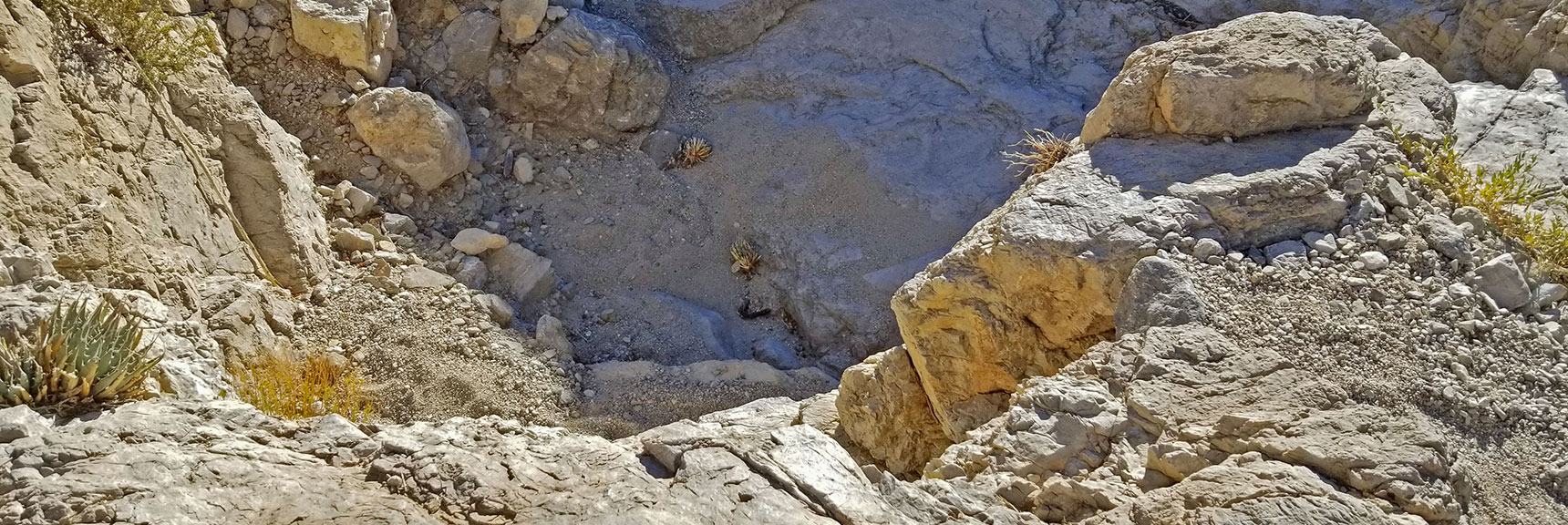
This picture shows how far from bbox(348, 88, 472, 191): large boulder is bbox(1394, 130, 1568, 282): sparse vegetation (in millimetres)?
6245

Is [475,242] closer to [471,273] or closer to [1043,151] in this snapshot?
[471,273]

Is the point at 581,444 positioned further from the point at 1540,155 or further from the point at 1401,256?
the point at 1540,155

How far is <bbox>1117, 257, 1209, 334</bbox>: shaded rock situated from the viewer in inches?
158

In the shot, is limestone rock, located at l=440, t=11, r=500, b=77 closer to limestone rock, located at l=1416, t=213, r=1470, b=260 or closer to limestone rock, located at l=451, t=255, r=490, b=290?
limestone rock, located at l=451, t=255, r=490, b=290

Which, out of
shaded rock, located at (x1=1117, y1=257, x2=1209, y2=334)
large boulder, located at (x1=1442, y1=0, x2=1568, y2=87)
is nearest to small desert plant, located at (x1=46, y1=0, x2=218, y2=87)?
shaded rock, located at (x1=1117, y1=257, x2=1209, y2=334)

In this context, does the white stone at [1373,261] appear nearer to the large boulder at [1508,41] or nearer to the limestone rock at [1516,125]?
the limestone rock at [1516,125]

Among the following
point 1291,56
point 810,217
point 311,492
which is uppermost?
point 1291,56

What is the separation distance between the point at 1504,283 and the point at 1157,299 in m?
1.40

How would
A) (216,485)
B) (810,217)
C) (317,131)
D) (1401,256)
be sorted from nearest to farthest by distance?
(216,485) → (1401,256) → (317,131) → (810,217)

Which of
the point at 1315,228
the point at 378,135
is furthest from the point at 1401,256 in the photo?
the point at 378,135

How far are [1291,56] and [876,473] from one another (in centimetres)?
295

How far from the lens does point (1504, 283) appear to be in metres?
4.05

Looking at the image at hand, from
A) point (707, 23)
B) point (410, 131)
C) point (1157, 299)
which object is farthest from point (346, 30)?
point (1157, 299)

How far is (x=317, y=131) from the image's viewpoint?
750cm
